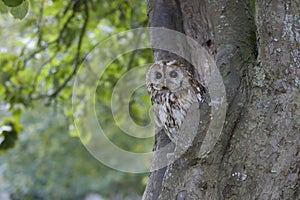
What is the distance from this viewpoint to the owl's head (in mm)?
2286

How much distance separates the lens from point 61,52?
4.90m

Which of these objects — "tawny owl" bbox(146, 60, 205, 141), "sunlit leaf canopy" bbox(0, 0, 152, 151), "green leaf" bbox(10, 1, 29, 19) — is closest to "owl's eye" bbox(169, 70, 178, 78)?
"tawny owl" bbox(146, 60, 205, 141)

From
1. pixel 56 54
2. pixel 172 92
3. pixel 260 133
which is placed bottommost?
pixel 260 133

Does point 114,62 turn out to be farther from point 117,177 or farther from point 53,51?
point 117,177

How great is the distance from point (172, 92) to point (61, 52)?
9.00ft

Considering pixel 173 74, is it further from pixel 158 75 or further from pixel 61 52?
pixel 61 52

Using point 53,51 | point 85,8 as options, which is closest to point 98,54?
point 53,51

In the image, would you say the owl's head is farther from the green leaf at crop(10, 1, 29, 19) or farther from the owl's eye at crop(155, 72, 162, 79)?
the green leaf at crop(10, 1, 29, 19)

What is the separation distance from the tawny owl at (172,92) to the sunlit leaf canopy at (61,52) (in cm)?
197

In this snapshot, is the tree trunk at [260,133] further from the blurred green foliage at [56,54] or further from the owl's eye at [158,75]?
the blurred green foliage at [56,54]

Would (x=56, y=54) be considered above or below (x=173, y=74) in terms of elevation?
above

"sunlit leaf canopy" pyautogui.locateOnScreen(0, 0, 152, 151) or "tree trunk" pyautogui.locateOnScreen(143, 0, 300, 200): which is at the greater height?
"sunlit leaf canopy" pyautogui.locateOnScreen(0, 0, 152, 151)

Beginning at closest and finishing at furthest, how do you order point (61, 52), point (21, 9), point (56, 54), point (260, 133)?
point (260, 133) → point (21, 9) → point (56, 54) → point (61, 52)

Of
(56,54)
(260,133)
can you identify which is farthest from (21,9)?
(56,54)
